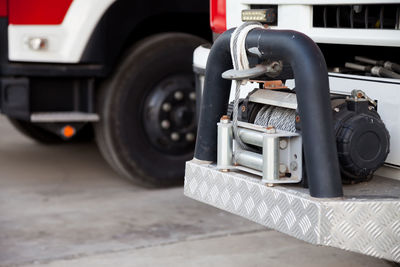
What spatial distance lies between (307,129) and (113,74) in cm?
300

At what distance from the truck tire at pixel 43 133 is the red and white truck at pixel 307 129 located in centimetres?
369

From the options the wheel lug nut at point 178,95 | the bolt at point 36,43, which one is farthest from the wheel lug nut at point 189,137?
the bolt at point 36,43

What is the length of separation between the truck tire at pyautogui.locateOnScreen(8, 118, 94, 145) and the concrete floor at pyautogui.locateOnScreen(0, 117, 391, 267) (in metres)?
0.49

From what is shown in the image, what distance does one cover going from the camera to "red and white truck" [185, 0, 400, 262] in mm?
2676

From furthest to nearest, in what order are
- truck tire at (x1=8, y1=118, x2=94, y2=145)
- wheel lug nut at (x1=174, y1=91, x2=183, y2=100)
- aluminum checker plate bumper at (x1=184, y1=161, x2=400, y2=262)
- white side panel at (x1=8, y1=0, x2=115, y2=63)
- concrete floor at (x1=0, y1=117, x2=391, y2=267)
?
truck tire at (x1=8, y1=118, x2=94, y2=145) < wheel lug nut at (x1=174, y1=91, x2=183, y2=100) < white side panel at (x1=8, y1=0, x2=115, y2=63) < concrete floor at (x1=0, y1=117, x2=391, y2=267) < aluminum checker plate bumper at (x1=184, y1=161, x2=400, y2=262)

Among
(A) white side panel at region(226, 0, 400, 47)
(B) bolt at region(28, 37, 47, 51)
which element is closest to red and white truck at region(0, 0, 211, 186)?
(B) bolt at region(28, 37, 47, 51)

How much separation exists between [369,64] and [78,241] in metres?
1.95

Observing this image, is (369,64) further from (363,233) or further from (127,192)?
(127,192)

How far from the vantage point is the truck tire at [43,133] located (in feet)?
22.5

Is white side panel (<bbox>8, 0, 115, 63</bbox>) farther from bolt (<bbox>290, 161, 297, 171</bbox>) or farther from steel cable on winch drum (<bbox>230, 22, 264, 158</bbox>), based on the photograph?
bolt (<bbox>290, 161, 297, 171</bbox>)

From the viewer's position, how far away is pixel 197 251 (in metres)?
4.30

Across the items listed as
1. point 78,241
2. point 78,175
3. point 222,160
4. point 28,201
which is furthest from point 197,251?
point 78,175

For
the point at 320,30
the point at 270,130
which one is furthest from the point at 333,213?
the point at 320,30

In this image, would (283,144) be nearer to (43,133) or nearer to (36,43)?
(36,43)
